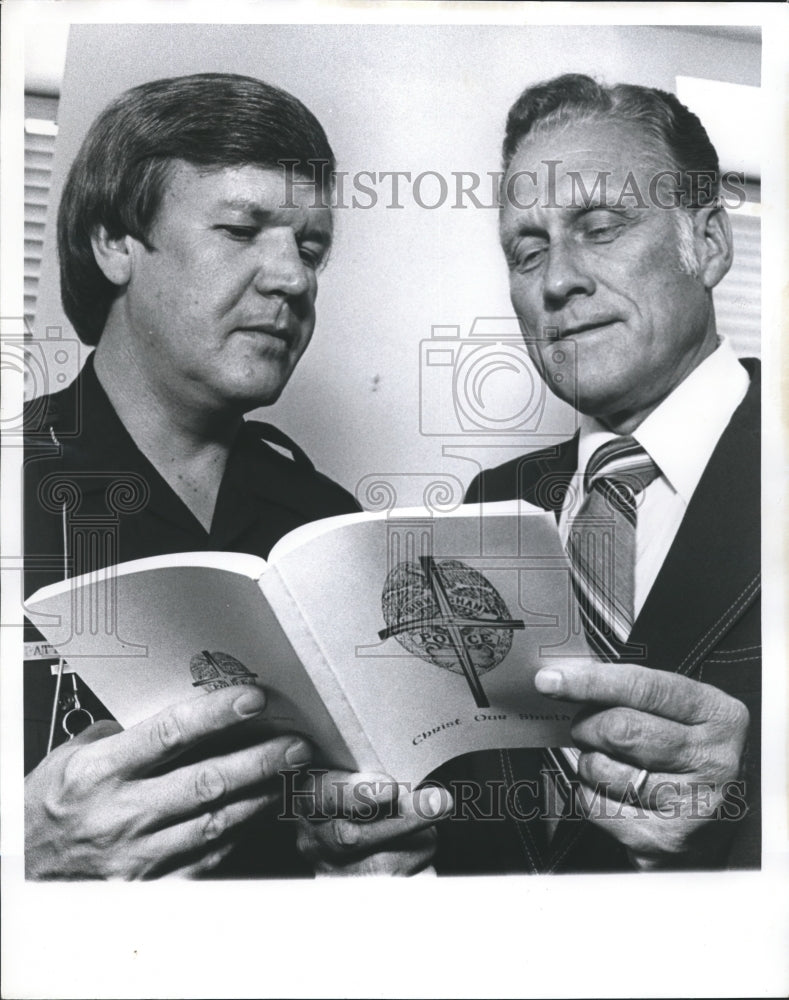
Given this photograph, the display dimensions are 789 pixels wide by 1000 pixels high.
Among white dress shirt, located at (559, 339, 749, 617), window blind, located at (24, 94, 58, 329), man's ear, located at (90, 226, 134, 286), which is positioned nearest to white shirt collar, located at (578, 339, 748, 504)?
white dress shirt, located at (559, 339, 749, 617)

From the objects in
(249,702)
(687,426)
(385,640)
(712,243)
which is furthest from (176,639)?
(712,243)

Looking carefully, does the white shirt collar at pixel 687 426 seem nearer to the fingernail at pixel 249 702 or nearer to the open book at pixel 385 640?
the open book at pixel 385 640

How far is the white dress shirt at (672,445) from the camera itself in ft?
5.05

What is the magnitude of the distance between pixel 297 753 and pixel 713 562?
0.58m

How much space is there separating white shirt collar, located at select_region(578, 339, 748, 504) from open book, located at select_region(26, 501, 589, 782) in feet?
0.46

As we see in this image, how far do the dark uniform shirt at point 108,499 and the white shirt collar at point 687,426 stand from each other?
0.34 metres

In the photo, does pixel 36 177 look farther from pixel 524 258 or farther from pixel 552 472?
pixel 552 472

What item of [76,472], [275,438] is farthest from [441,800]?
[76,472]

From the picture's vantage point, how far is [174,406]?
60.6 inches

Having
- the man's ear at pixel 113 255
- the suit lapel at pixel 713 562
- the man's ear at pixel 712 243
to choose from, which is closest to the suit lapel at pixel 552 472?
the suit lapel at pixel 713 562

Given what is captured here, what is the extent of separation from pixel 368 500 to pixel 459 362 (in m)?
0.21

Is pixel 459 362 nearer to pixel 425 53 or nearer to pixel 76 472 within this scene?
pixel 425 53

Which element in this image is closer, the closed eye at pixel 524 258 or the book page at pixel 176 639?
the book page at pixel 176 639

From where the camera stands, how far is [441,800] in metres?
1.53
